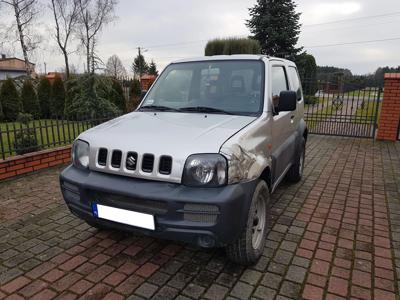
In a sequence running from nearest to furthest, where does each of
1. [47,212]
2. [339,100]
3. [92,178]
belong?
1. [92,178]
2. [47,212]
3. [339,100]

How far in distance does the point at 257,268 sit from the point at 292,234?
2.68 ft

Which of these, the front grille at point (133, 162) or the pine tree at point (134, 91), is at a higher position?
the pine tree at point (134, 91)

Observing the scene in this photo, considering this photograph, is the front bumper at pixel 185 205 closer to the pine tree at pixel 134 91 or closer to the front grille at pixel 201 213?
the front grille at pixel 201 213

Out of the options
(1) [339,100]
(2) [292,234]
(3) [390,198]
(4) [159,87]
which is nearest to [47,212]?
(4) [159,87]

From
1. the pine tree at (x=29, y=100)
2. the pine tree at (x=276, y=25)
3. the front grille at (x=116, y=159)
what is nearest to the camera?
the front grille at (x=116, y=159)

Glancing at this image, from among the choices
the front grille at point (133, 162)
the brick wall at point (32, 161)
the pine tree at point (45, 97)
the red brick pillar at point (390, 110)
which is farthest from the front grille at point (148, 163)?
the pine tree at point (45, 97)

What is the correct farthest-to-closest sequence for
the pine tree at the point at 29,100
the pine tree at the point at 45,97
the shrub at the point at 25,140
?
the pine tree at the point at 45,97 < the pine tree at the point at 29,100 < the shrub at the point at 25,140

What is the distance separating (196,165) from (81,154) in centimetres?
116

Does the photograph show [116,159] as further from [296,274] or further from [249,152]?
[296,274]

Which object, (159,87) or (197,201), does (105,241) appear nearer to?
(197,201)

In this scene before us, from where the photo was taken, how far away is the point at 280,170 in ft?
11.8

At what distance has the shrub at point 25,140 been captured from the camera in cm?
528

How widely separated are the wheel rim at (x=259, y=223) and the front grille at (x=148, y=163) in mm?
1040

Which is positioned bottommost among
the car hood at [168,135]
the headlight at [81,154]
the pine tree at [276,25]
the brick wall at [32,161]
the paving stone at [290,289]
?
the paving stone at [290,289]
